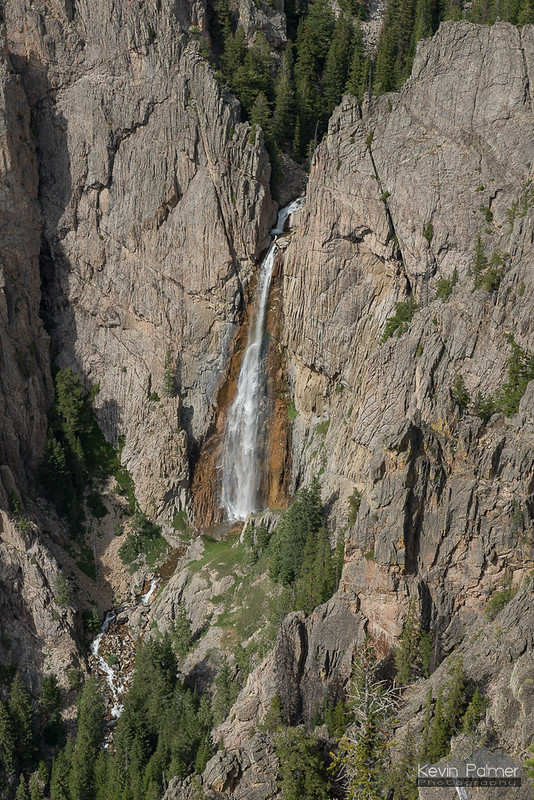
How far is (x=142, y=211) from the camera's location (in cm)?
8088

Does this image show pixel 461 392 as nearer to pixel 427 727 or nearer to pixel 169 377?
pixel 427 727

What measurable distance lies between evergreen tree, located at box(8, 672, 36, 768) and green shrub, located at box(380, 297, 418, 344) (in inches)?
1547

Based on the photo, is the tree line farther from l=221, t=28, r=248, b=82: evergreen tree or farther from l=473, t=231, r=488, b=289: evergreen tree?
l=473, t=231, r=488, b=289: evergreen tree

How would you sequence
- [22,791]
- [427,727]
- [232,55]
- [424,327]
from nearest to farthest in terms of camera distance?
1. [427,727]
2. [22,791]
3. [424,327]
4. [232,55]

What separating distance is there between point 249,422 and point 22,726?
31.8 m

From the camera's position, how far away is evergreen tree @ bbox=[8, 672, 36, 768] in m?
65.4

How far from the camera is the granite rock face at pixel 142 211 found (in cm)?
7819

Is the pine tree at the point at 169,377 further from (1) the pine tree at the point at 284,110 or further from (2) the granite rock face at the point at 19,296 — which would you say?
(1) the pine tree at the point at 284,110

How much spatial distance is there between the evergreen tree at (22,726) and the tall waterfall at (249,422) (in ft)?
80.7

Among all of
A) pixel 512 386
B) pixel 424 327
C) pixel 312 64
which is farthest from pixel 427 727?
pixel 312 64

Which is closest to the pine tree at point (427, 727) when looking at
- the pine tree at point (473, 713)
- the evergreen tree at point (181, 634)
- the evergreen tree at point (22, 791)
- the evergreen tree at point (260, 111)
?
the pine tree at point (473, 713)

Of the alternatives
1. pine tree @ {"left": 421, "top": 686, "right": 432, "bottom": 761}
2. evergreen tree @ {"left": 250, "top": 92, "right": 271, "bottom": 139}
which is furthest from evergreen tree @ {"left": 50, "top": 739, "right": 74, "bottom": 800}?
evergreen tree @ {"left": 250, "top": 92, "right": 271, "bottom": 139}

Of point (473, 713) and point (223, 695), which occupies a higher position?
point (223, 695)

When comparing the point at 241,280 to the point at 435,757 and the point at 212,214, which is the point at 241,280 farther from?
the point at 435,757
